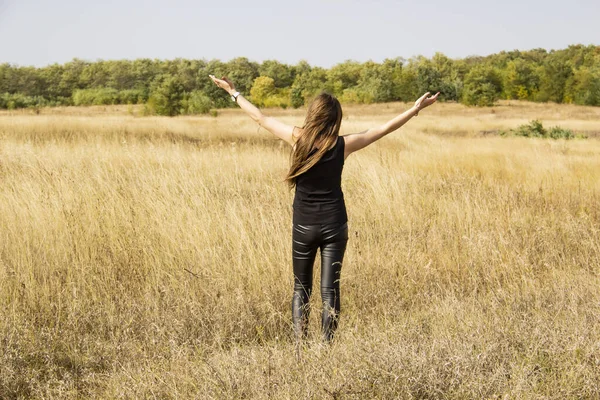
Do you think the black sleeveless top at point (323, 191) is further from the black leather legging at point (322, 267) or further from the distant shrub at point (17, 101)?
the distant shrub at point (17, 101)

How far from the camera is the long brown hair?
11.3ft

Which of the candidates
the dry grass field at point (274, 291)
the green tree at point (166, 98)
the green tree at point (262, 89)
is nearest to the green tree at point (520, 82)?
the green tree at point (262, 89)

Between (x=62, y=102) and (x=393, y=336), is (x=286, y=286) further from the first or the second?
(x=62, y=102)

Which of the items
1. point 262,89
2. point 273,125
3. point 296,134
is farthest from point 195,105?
point 262,89

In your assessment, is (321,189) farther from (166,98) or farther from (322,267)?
(166,98)

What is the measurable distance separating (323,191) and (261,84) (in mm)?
78661

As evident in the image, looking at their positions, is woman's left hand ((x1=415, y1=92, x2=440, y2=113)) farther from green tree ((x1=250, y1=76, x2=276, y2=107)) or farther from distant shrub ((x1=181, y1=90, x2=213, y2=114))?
green tree ((x1=250, y1=76, x2=276, y2=107))

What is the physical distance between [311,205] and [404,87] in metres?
80.5

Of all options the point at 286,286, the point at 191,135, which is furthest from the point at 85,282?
the point at 191,135

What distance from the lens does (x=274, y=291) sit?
4418mm

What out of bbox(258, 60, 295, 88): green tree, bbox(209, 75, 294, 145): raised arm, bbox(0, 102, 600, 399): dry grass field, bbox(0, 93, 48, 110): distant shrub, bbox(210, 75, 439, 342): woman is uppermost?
bbox(258, 60, 295, 88): green tree

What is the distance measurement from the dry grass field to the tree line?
2757 cm

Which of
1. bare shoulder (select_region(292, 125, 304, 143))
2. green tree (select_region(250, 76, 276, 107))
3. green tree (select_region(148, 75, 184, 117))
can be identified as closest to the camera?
bare shoulder (select_region(292, 125, 304, 143))

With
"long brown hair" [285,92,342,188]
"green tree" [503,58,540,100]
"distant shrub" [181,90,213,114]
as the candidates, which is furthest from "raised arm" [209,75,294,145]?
"green tree" [503,58,540,100]
